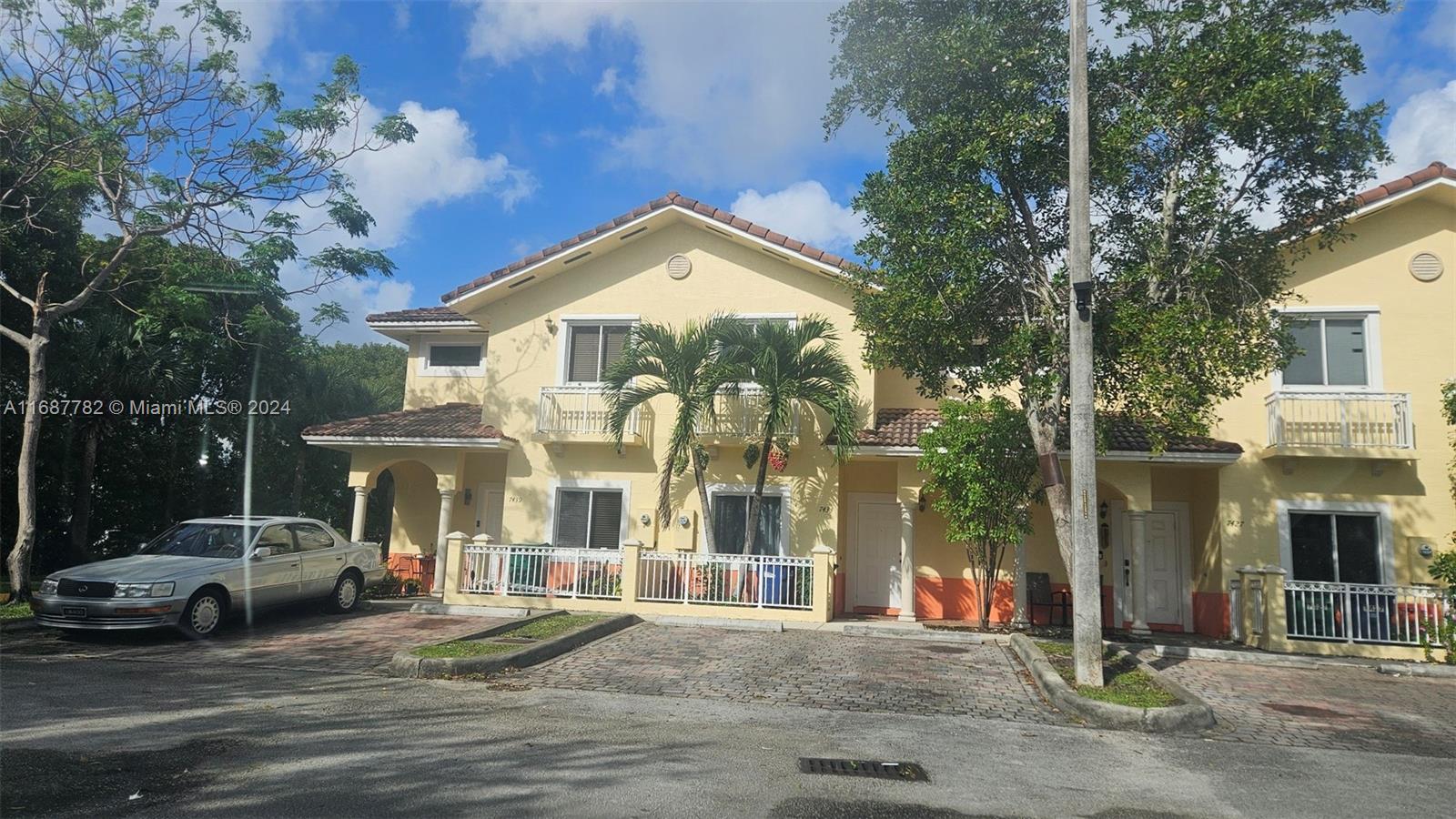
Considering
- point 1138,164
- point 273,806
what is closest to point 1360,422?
point 1138,164

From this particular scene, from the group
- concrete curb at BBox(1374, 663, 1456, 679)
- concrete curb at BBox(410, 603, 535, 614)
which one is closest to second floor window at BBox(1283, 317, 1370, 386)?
concrete curb at BBox(1374, 663, 1456, 679)

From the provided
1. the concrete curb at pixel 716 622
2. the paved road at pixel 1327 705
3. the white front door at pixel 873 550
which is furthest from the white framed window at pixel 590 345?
the paved road at pixel 1327 705

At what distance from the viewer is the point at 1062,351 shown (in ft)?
38.0

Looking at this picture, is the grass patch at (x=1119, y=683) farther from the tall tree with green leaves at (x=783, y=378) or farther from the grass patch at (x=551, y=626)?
the grass patch at (x=551, y=626)

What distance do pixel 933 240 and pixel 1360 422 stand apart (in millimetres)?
8273

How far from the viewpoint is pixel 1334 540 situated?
14695mm

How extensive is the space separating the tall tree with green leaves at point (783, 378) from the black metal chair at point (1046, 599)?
4174 millimetres

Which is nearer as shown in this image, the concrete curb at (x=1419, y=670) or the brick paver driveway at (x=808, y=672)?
the brick paver driveway at (x=808, y=672)

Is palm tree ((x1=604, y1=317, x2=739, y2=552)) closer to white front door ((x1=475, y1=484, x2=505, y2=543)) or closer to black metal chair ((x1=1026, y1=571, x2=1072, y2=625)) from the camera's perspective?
white front door ((x1=475, y1=484, x2=505, y2=543))

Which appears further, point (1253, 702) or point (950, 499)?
point (950, 499)

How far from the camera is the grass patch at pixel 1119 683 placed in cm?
849

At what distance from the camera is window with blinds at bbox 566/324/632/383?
679 inches

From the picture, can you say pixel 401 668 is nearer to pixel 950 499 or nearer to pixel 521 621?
pixel 521 621

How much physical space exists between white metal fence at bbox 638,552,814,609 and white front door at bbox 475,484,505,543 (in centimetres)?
552
